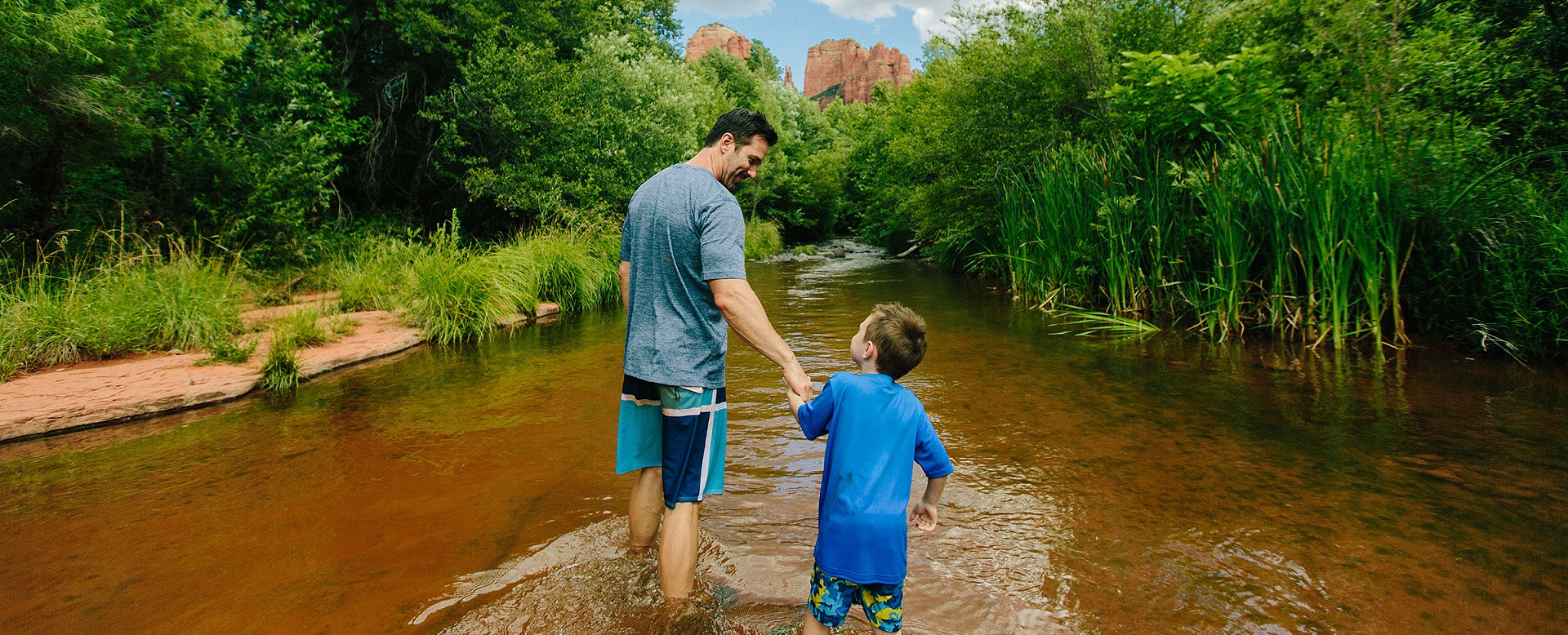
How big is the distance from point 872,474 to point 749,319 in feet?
2.07

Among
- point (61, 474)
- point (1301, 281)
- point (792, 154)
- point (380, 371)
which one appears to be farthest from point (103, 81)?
point (792, 154)

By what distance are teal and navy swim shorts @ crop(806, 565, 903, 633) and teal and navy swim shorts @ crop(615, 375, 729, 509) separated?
62 centimetres

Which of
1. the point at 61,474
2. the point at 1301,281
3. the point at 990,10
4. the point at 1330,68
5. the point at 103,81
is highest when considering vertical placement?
the point at 990,10

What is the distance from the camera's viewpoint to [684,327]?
94.0 inches

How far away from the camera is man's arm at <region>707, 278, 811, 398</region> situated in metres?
2.17

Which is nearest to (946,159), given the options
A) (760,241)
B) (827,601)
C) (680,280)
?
(760,241)

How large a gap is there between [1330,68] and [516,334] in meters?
10.2

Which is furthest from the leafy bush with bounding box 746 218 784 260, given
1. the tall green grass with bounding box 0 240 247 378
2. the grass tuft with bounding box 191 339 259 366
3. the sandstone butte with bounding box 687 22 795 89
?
the sandstone butte with bounding box 687 22 795 89

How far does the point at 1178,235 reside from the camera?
793cm

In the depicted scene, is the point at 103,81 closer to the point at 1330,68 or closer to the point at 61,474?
the point at 61,474

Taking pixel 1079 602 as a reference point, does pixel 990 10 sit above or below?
above

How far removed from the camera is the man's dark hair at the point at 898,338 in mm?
1995

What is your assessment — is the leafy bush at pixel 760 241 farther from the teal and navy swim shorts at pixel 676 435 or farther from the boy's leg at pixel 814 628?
the boy's leg at pixel 814 628

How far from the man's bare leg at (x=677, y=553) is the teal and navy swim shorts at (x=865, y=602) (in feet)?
1.98
